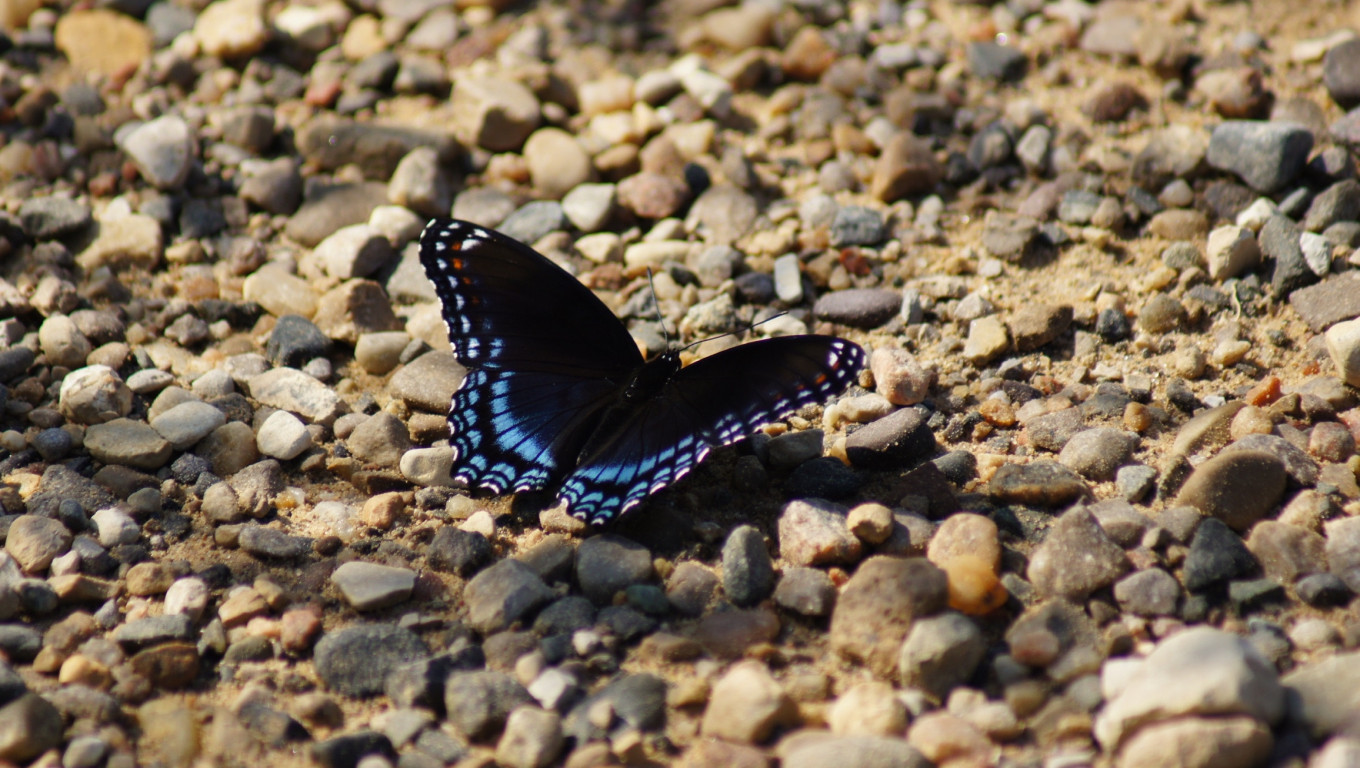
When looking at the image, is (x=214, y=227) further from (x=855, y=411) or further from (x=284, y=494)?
(x=855, y=411)

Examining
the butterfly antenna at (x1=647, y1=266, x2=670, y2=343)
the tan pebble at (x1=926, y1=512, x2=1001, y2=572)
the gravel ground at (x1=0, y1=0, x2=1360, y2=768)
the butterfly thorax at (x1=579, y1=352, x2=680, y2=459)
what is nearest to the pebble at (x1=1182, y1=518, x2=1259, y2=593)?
the gravel ground at (x1=0, y1=0, x2=1360, y2=768)

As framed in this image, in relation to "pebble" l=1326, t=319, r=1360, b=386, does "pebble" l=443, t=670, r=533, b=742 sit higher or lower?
lower

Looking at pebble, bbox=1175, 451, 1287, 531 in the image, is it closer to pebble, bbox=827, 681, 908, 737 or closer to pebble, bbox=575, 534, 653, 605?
pebble, bbox=827, 681, 908, 737

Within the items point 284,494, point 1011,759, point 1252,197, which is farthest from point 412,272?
point 1252,197

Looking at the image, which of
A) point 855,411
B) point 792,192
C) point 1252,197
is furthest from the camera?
point 792,192

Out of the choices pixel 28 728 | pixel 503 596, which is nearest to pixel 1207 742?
pixel 503 596

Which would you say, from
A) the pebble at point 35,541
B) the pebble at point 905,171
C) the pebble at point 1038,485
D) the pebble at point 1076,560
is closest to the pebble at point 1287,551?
the pebble at point 1076,560

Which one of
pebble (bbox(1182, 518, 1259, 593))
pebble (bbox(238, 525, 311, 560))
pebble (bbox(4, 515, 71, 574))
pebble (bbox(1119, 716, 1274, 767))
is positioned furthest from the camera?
pebble (bbox(238, 525, 311, 560))
